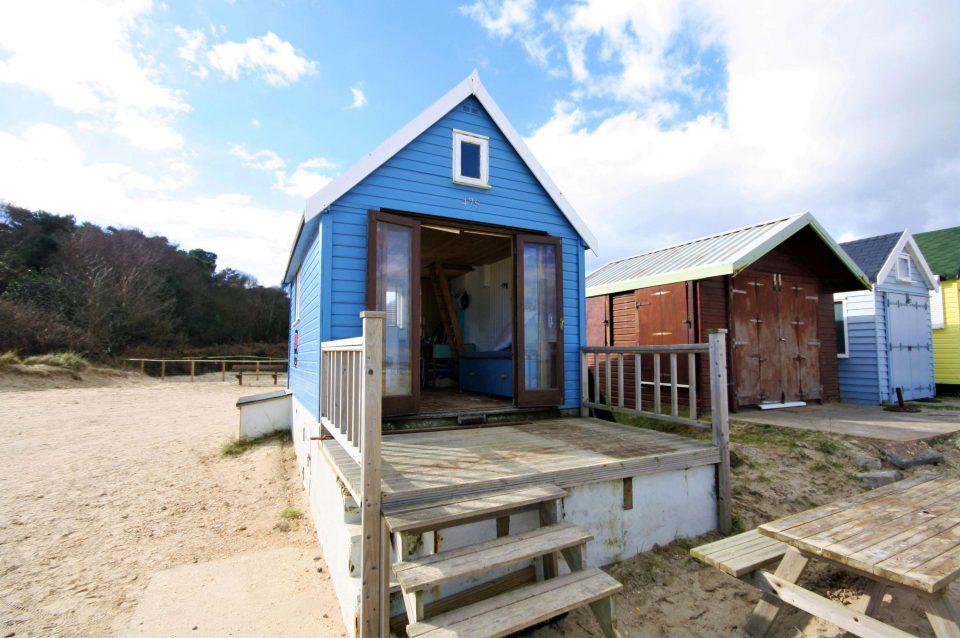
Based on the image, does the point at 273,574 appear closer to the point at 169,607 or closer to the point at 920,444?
the point at 169,607

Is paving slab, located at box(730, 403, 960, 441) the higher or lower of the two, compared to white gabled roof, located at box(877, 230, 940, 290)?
lower

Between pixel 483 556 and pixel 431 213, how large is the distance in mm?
3670

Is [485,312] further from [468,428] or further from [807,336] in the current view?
[807,336]

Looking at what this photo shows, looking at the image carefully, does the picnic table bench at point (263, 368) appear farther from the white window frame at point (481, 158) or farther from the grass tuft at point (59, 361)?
the white window frame at point (481, 158)

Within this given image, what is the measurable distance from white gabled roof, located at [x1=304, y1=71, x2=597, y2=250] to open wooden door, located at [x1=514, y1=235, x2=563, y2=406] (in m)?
0.56

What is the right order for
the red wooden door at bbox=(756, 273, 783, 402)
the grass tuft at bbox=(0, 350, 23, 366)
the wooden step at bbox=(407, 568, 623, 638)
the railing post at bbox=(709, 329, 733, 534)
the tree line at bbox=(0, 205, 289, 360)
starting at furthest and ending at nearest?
the tree line at bbox=(0, 205, 289, 360) → the grass tuft at bbox=(0, 350, 23, 366) → the red wooden door at bbox=(756, 273, 783, 402) → the railing post at bbox=(709, 329, 733, 534) → the wooden step at bbox=(407, 568, 623, 638)

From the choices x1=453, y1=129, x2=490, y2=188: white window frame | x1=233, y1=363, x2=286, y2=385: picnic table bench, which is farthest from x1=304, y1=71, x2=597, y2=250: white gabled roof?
x1=233, y1=363, x2=286, y2=385: picnic table bench

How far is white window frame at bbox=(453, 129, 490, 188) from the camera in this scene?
Result: 5160 millimetres

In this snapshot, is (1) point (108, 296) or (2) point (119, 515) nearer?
(2) point (119, 515)

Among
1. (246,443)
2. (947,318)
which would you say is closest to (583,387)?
(246,443)

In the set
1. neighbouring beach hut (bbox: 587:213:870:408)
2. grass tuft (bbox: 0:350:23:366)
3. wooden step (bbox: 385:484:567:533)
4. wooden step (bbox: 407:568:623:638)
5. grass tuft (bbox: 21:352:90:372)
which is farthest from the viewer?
grass tuft (bbox: 21:352:90:372)

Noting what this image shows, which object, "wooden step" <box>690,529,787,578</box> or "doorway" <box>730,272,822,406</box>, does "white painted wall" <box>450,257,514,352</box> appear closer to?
"doorway" <box>730,272,822,406</box>

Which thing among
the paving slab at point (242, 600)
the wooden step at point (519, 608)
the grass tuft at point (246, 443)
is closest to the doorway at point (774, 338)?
the wooden step at point (519, 608)

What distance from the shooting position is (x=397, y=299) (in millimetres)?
4703
